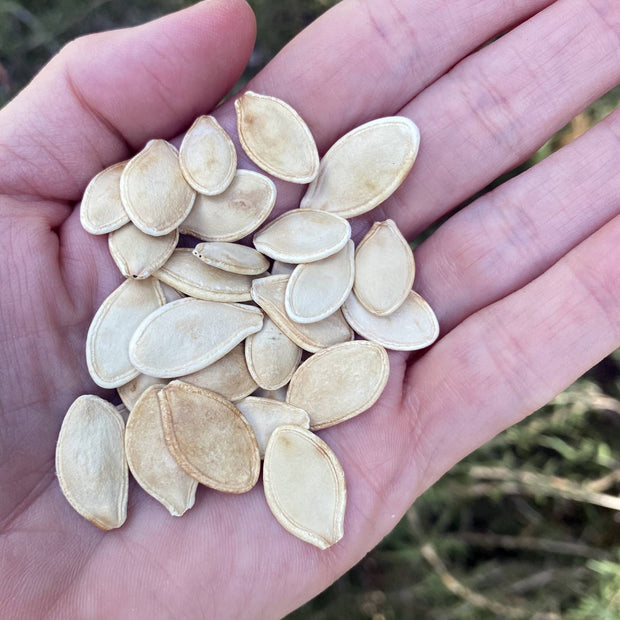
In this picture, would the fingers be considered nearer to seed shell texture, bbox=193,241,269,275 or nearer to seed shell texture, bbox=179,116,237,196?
seed shell texture, bbox=179,116,237,196

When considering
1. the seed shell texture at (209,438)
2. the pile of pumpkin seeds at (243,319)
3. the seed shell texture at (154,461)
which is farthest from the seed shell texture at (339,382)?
the seed shell texture at (154,461)

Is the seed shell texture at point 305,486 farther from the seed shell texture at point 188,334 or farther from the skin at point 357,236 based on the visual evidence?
the seed shell texture at point 188,334

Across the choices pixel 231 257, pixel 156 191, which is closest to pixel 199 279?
pixel 231 257

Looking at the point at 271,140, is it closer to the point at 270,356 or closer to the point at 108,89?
the point at 108,89

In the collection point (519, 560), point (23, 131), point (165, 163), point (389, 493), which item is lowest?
point (519, 560)

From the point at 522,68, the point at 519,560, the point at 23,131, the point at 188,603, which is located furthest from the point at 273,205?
the point at 519,560

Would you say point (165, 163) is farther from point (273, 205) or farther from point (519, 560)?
point (519, 560)

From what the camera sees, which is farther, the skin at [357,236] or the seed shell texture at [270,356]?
the seed shell texture at [270,356]
